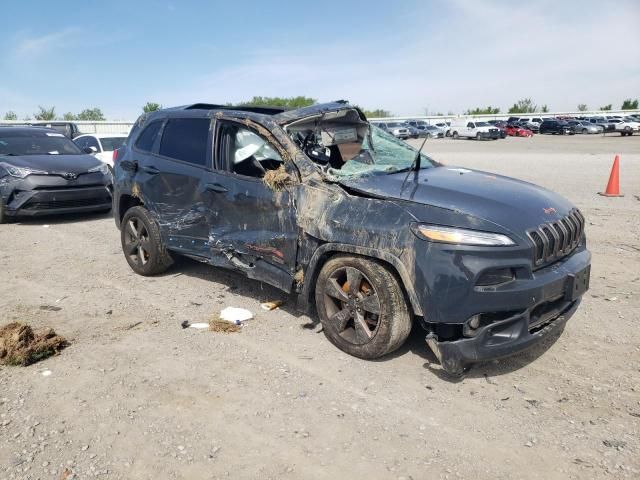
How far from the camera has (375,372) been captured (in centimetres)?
372

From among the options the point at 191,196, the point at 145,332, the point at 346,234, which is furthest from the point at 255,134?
the point at 145,332

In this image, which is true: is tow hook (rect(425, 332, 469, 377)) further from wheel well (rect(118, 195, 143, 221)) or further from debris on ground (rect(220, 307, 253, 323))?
wheel well (rect(118, 195, 143, 221))

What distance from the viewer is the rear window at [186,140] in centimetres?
505

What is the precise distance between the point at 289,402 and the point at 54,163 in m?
7.63

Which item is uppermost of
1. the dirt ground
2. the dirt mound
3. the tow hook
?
the tow hook

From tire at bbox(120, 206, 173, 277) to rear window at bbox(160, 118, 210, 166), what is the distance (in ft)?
2.58

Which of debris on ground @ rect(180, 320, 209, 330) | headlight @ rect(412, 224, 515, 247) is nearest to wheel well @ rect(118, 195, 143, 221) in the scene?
debris on ground @ rect(180, 320, 209, 330)

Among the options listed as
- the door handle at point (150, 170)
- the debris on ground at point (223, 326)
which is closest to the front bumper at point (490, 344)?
the debris on ground at point (223, 326)

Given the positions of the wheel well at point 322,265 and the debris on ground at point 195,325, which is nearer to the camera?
the wheel well at point 322,265

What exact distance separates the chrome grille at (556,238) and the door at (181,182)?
112 inches

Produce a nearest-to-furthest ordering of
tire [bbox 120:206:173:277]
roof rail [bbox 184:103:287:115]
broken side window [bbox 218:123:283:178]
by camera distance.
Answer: broken side window [bbox 218:123:283:178]
roof rail [bbox 184:103:287:115]
tire [bbox 120:206:173:277]

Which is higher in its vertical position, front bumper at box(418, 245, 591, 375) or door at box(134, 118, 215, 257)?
door at box(134, 118, 215, 257)

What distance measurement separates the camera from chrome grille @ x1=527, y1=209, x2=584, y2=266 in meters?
3.40

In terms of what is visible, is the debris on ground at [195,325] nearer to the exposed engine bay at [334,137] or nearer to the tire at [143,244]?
the tire at [143,244]
